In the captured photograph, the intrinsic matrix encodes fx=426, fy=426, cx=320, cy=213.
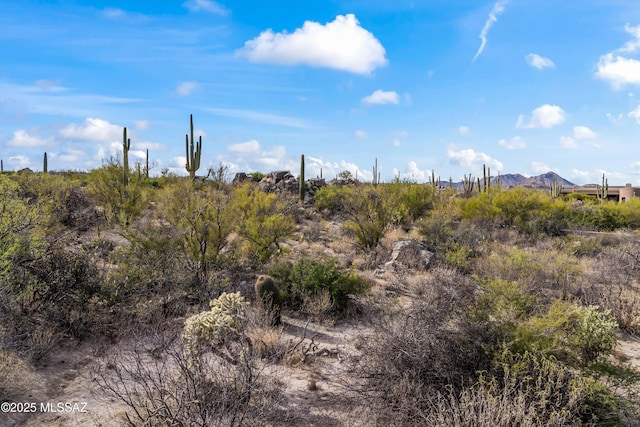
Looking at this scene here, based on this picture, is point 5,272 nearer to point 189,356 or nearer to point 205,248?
point 189,356

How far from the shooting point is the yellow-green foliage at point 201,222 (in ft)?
31.7

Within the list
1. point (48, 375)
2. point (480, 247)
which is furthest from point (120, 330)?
point (480, 247)

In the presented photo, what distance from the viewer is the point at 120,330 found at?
21.6ft

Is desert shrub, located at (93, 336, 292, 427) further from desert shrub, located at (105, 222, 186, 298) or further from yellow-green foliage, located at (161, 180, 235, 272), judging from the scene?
yellow-green foliage, located at (161, 180, 235, 272)

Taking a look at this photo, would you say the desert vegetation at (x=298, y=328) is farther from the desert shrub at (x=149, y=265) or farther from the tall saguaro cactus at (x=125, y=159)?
the tall saguaro cactus at (x=125, y=159)

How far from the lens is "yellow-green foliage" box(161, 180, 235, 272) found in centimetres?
965

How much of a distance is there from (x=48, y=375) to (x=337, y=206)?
61.3ft

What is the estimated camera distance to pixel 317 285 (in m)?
8.40

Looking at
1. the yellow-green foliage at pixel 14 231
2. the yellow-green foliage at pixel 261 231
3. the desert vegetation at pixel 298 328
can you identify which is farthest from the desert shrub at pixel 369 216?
the yellow-green foliage at pixel 14 231

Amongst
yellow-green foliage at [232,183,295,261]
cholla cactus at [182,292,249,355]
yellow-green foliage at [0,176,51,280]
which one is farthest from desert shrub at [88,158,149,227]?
cholla cactus at [182,292,249,355]

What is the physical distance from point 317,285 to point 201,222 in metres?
3.22

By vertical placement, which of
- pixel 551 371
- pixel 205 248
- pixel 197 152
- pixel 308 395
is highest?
pixel 197 152

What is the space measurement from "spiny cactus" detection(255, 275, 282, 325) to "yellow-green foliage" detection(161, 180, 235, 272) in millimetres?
2124

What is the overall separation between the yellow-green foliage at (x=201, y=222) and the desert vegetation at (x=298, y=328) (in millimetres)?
48
